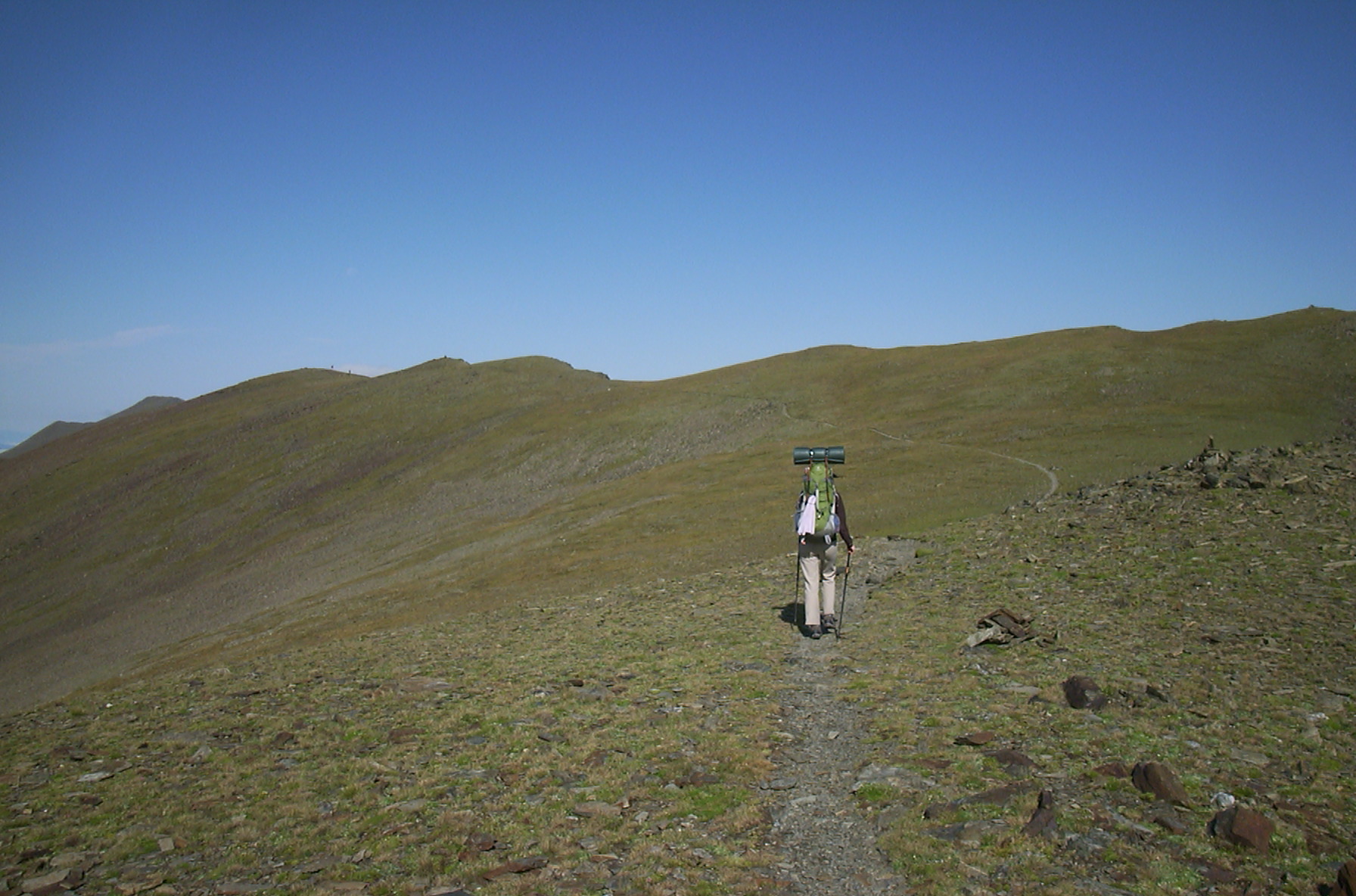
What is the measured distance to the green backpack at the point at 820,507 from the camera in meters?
17.8

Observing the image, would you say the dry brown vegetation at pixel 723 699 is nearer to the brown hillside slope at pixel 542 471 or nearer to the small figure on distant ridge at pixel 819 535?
the brown hillside slope at pixel 542 471

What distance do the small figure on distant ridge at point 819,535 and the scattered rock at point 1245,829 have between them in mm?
10050

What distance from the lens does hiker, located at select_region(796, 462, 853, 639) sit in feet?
58.5

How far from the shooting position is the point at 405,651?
20.3 meters

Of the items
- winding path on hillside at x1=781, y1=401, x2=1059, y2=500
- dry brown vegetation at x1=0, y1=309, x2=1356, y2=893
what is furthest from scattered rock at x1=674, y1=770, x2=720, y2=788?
winding path on hillside at x1=781, y1=401, x2=1059, y2=500

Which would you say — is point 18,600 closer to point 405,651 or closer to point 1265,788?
point 405,651

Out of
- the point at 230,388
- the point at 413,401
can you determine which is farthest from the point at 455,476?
the point at 230,388

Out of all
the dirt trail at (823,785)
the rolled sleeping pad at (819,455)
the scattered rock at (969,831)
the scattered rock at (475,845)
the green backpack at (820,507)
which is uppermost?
the rolled sleeping pad at (819,455)

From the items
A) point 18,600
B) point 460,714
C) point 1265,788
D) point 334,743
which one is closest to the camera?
point 1265,788

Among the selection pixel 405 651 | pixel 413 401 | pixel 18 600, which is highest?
pixel 413 401

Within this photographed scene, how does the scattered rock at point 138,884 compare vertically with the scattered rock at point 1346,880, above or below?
below

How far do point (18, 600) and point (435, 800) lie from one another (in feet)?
313

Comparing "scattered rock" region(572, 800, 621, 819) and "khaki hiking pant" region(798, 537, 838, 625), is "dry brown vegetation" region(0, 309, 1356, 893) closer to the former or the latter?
"scattered rock" region(572, 800, 621, 819)

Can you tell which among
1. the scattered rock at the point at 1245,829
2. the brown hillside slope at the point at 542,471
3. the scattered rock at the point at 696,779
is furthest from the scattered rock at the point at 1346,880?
the brown hillside slope at the point at 542,471
